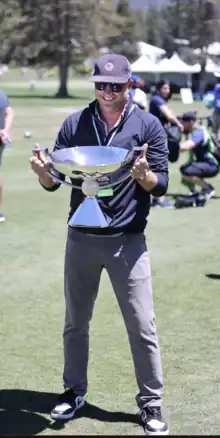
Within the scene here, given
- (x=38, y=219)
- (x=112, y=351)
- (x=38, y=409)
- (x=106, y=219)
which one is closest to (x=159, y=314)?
(x=112, y=351)

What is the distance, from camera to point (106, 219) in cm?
421

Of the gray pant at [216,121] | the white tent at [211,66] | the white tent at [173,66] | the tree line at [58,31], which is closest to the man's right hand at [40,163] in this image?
the gray pant at [216,121]

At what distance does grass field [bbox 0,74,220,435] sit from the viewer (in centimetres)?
472

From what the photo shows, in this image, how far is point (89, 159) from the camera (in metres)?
4.11

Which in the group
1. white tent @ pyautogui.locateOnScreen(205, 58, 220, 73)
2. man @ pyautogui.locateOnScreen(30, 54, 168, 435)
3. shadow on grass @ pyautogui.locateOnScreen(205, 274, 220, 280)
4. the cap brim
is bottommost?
white tent @ pyautogui.locateOnScreen(205, 58, 220, 73)

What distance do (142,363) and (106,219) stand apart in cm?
87

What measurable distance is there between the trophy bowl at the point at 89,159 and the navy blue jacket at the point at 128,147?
0.40ft

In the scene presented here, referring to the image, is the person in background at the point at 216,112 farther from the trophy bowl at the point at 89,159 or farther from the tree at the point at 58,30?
the tree at the point at 58,30

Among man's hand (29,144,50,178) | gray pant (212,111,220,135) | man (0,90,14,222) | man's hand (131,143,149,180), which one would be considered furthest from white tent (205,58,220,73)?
man's hand (131,143,149,180)

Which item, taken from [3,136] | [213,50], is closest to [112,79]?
[3,136]

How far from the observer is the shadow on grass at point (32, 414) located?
14.9 feet

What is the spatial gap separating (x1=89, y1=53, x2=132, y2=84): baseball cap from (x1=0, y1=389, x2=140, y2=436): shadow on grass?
1994mm

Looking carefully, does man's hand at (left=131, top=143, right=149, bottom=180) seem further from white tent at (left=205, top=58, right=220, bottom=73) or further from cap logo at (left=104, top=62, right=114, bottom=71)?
white tent at (left=205, top=58, right=220, bottom=73)

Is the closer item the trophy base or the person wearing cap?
the trophy base
